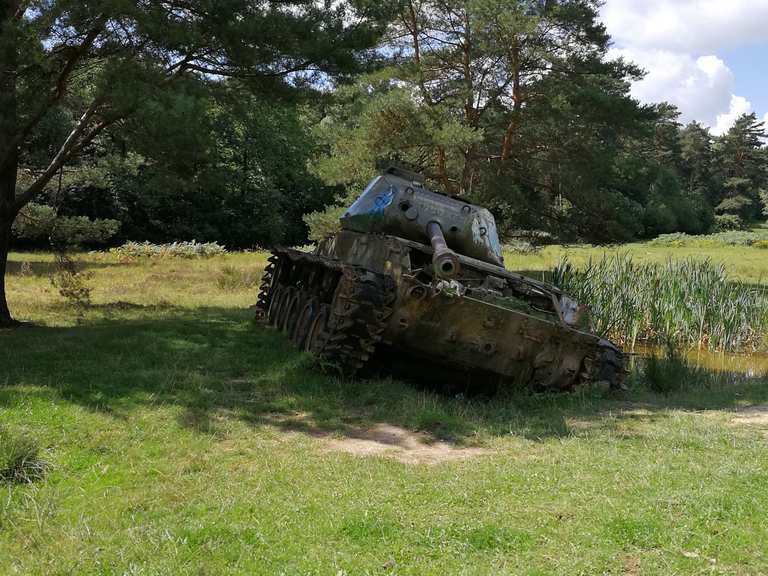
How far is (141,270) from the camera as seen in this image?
22.3 metres

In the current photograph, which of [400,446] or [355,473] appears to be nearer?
[355,473]

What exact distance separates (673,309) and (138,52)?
854 centimetres

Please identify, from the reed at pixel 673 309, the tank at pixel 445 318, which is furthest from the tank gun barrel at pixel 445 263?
the reed at pixel 673 309

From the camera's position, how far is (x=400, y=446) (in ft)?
20.1

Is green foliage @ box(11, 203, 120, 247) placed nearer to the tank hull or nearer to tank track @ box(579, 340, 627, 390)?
the tank hull

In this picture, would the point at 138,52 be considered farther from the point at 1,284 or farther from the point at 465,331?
the point at 465,331

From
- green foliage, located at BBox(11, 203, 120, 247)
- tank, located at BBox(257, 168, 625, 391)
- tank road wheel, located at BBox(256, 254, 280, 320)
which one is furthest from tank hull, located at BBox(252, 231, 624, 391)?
green foliage, located at BBox(11, 203, 120, 247)

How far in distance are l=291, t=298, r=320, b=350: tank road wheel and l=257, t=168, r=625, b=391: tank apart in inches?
7.5

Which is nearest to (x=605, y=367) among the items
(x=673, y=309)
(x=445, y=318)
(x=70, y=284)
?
(x=445, y=318)

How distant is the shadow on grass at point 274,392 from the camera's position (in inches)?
266

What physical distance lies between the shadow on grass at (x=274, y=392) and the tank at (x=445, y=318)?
11.8 inches

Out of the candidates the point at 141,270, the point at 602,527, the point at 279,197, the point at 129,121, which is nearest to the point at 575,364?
the point at 602,527

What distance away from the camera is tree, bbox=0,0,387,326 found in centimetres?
927

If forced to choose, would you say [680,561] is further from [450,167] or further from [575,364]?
[450,167]
